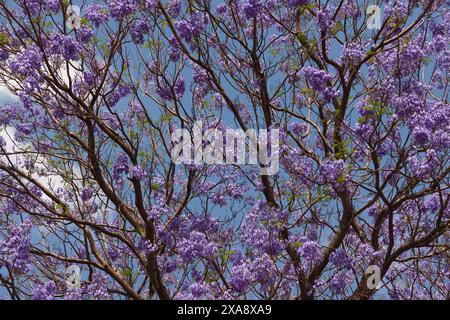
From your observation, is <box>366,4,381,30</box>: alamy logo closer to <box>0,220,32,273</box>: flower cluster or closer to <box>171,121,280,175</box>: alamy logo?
<box>171,121,280,175</box>: alamy logo

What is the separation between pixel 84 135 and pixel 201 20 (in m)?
3.29

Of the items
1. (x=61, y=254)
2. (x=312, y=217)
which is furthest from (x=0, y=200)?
(x=312, y=217)

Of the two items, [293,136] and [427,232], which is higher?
[293,136]

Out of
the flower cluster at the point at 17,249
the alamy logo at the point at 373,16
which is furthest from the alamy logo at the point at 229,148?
the flower cluster at the point at 17,249

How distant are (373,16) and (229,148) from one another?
300cm

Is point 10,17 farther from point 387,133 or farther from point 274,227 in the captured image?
point 387,133

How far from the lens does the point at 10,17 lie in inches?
406

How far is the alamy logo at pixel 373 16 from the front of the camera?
10258 mm

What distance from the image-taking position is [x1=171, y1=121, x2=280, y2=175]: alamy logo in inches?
388

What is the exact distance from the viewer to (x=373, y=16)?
406 inches

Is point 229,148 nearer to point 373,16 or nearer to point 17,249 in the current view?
point 373,16

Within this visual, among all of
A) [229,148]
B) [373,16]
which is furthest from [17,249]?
[373,16]

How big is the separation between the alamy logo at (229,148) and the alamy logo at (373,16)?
2321 millimetres

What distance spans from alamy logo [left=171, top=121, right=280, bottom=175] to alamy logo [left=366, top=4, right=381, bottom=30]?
232 cm
